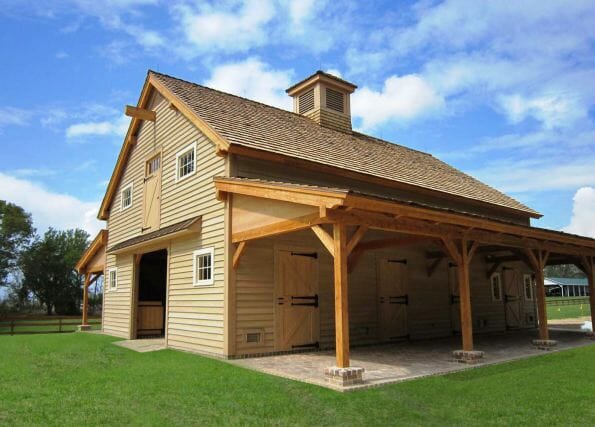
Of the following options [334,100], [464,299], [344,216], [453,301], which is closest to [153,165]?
[334,100]

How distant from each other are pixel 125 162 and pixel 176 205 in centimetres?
510

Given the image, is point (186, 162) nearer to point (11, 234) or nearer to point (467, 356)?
point (467, 356)

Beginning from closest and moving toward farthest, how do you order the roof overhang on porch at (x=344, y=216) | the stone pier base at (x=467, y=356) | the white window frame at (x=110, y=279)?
the roof overhang on porch at (x=344, y=216) → the stone pier base at (x=467, y=356) → the white window frame at (x=110, y=279)

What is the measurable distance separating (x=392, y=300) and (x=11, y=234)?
136 ft

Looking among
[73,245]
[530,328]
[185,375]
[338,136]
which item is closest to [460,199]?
[338,136]

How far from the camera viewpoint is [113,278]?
1681 cm

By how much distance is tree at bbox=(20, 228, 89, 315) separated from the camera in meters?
43.2

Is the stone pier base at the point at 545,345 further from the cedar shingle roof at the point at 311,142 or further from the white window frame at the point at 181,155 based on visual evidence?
the white window frame at the point at 181,155

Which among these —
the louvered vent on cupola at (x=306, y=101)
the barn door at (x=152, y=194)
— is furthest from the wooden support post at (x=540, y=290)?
the barn door at (x=152, y=194)

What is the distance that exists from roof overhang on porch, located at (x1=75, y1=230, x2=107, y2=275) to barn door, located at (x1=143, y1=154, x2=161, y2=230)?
4.34 meters

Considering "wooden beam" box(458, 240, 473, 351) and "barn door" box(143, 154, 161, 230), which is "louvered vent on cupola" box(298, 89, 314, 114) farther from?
"wooden beam" box(458, 240, 473, 351)

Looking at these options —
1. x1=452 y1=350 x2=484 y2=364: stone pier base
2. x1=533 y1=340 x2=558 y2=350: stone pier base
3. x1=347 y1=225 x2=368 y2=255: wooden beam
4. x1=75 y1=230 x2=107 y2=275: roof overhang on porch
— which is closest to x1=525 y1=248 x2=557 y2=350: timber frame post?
x1=533 y1=340 x2=558 y2=350: stone pier base

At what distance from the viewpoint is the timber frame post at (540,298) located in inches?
450

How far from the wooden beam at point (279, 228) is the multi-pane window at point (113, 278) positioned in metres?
8.13
